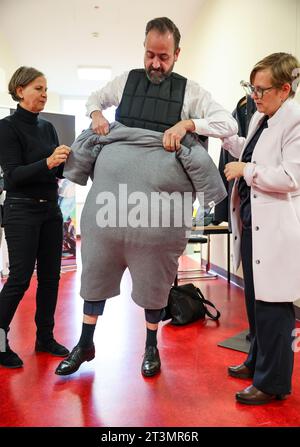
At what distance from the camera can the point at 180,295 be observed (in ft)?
9.57

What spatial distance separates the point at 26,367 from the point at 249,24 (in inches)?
131

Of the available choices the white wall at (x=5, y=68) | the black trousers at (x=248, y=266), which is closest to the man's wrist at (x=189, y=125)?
the black trousers at (x=248, y=266)

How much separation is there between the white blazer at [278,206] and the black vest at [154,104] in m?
0.39

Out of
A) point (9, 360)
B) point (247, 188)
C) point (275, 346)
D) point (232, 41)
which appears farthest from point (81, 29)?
point (275, 346)

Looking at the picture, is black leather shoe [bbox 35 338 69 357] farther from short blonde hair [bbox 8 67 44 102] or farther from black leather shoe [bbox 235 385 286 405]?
short blonde hair [bbox 8 67 44 102]

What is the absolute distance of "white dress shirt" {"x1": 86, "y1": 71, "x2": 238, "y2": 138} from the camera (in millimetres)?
1648

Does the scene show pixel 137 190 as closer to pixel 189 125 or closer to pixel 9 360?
pixel 189 125

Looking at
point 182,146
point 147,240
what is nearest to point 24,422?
point 147,240

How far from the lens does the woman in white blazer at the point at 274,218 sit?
1560mm

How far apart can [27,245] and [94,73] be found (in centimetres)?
587

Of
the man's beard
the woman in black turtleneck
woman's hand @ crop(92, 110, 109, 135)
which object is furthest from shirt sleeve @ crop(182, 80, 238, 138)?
the woman in black turtleneck

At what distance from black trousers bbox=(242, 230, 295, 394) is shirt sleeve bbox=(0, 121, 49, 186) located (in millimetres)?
1194

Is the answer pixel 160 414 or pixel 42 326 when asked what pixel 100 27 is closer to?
pixel 42 326

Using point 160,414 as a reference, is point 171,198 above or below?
above
